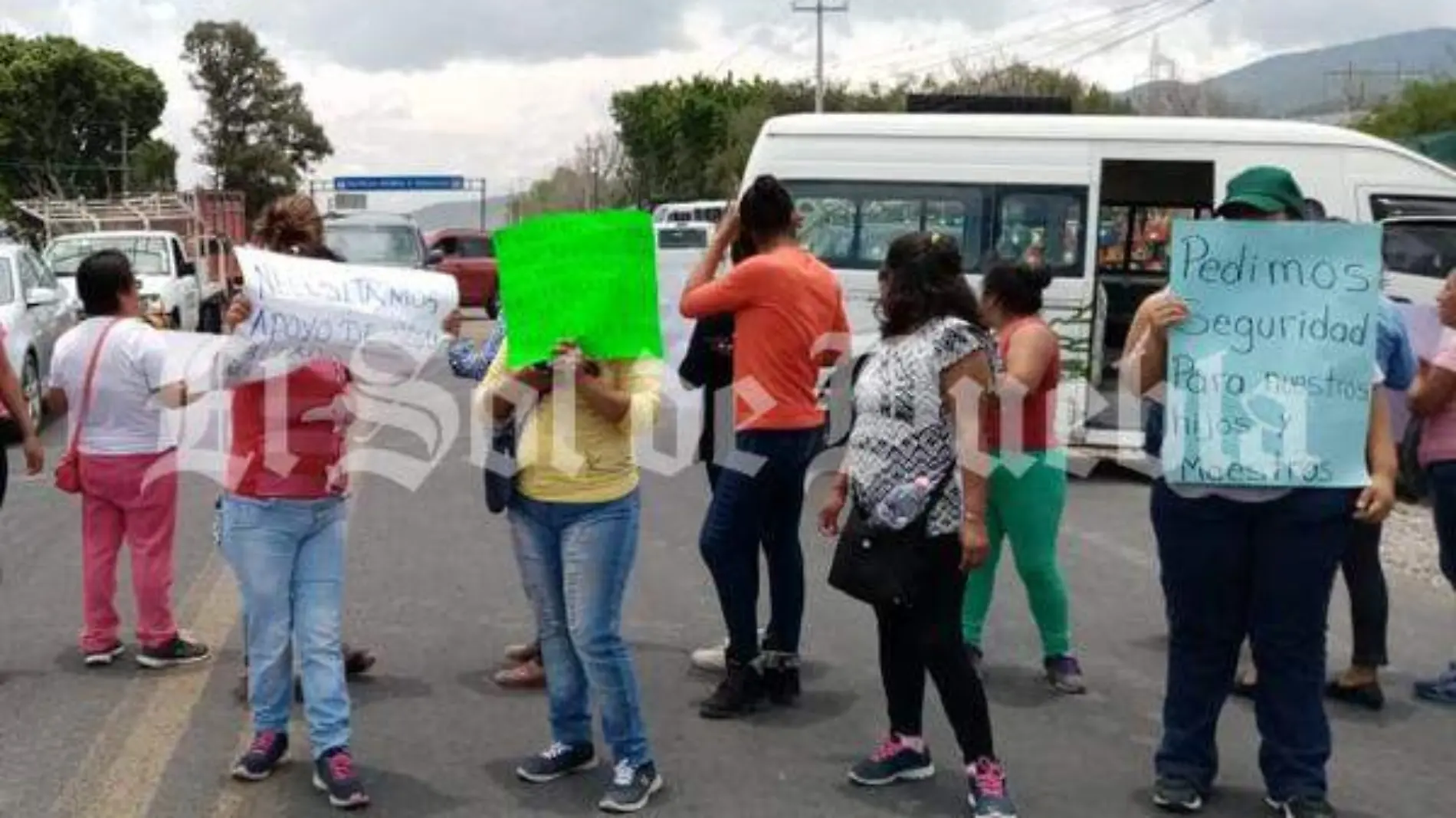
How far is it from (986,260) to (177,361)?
7176mm

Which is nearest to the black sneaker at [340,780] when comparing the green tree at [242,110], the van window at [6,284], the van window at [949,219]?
the van window at [949,219]

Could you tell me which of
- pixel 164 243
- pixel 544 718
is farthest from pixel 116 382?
pixel 164 243

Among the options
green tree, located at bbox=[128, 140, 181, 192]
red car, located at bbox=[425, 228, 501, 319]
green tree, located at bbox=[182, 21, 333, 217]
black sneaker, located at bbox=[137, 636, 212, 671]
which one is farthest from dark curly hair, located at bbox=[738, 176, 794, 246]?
green tree, located at bbox=[182, 21, 333, 217]

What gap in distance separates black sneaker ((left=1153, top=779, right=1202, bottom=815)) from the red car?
2344cm

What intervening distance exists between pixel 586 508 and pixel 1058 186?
7868 millimetres

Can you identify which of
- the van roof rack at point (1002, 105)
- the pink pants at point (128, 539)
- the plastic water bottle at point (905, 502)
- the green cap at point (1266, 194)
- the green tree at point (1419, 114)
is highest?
the green tree at point (1419, 114)

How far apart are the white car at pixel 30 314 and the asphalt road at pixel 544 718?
5.04 metres

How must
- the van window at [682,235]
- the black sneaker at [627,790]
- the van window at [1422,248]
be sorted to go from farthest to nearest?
1. the van window at [682,235]
2. the van window at [1422,248]
3. the black sneaker at [627,790]

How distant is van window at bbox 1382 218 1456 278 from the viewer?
11.1m

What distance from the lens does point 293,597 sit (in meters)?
4.65

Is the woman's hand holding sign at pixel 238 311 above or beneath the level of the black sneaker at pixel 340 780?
above

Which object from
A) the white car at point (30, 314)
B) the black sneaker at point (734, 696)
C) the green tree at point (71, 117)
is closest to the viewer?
the black sneaker at point (734, 696)

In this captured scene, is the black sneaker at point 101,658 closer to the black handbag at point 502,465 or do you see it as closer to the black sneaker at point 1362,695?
the black handbag at point 502,465

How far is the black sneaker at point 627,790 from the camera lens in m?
4.49
